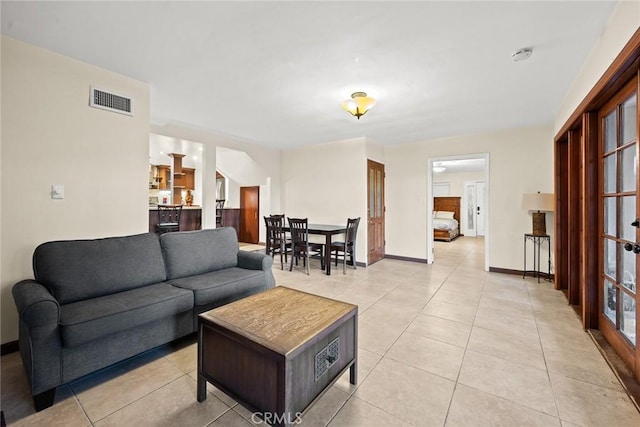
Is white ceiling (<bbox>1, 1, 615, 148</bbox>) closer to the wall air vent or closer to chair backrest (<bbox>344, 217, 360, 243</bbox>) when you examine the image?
the wall air vent

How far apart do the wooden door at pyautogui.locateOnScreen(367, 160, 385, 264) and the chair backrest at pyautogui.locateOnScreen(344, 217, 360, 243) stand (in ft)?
1.49

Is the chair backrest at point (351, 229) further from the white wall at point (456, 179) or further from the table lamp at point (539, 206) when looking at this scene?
the white wall at point (456, 179)

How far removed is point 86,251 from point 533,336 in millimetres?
3806

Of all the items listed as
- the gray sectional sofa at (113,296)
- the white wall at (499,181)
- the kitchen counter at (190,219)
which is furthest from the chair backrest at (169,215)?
the white wall at (499,181)

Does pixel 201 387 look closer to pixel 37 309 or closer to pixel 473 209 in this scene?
pixel 37 309

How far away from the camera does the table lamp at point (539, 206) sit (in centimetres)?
395

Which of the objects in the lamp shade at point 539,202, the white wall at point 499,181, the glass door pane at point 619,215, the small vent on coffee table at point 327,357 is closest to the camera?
the small vent on coffee table at point 327,357

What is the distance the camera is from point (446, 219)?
9.24m

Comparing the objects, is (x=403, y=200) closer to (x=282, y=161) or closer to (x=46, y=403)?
(x=282, y=161)

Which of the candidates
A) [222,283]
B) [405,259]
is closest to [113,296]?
[222,283]

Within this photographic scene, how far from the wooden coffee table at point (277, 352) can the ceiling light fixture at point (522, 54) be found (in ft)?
8.20

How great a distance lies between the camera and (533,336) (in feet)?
8.03

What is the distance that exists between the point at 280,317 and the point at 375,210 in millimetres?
4232

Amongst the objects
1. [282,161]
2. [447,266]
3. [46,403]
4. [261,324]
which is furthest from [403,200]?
[46,403]
